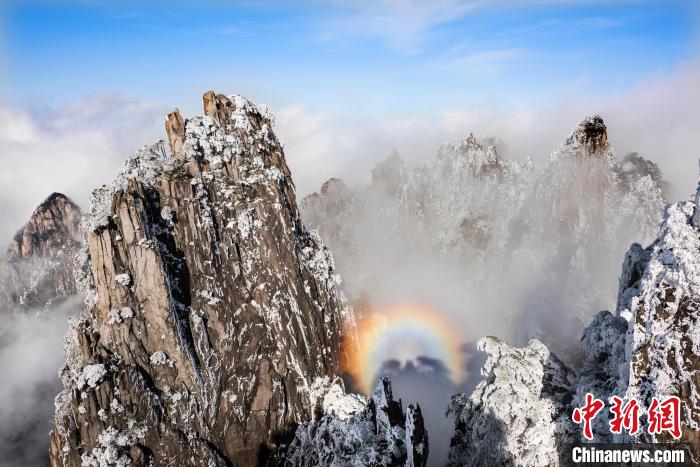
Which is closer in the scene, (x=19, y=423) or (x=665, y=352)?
(x=665, y=352)

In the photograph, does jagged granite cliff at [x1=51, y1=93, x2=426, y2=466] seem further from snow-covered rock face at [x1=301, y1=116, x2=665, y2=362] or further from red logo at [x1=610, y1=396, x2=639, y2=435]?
snow-covered rock face at [x1=301, y1=116, x2=665, y2=362]

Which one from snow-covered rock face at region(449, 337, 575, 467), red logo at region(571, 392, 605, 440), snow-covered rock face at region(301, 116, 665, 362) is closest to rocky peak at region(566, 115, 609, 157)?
snow-covered rock face at region(301, 116, 665, 362)

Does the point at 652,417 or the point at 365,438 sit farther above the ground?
the point at 652,417

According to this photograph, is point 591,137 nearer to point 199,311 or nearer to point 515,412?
point 515,412

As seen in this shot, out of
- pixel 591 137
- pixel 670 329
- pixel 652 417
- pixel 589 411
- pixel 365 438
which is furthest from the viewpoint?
pixel 591 137

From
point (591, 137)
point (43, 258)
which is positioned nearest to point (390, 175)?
point (591, 137)

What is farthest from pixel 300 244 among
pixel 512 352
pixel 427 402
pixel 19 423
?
pixel 19 423

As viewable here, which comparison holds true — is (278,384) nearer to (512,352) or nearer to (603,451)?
(512,352)
